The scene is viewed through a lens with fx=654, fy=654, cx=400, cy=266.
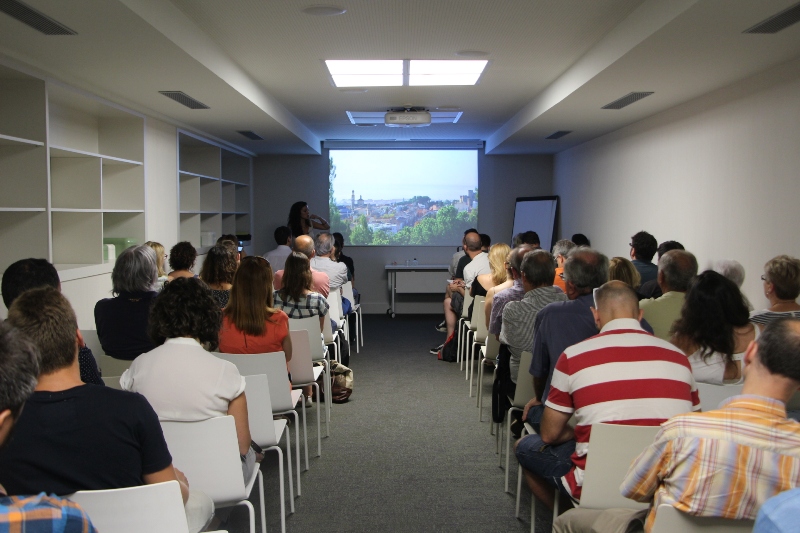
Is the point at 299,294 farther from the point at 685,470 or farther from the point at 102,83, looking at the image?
the point at 685,470

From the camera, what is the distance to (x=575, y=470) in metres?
2.42

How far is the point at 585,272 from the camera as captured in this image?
3.26 metres

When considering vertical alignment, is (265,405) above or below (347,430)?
above

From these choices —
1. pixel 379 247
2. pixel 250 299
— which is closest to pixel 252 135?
pixel 379 247

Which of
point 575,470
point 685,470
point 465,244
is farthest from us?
point 465,244

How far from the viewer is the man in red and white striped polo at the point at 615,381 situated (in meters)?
2.23

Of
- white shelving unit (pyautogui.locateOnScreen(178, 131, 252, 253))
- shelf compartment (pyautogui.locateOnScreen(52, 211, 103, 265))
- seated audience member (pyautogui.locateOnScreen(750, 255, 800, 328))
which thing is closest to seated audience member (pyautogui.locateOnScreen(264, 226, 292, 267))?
white shelving unit (pyautogui.locateOnScreen(178, 131, 252, 253))

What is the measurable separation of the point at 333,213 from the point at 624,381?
353 inches

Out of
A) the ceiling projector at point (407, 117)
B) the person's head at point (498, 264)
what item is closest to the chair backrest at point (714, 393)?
the person's head at point (498, 264)

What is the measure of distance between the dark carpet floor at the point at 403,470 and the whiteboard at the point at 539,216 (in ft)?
15.0

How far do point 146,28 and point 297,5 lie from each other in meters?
0.84

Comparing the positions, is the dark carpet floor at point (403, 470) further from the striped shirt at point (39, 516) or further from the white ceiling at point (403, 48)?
the white ceiling at point (403, 48)

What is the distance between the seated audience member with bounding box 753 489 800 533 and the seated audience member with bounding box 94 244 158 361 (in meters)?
2.89

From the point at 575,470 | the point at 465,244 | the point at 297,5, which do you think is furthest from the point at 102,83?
the point at 575,470
